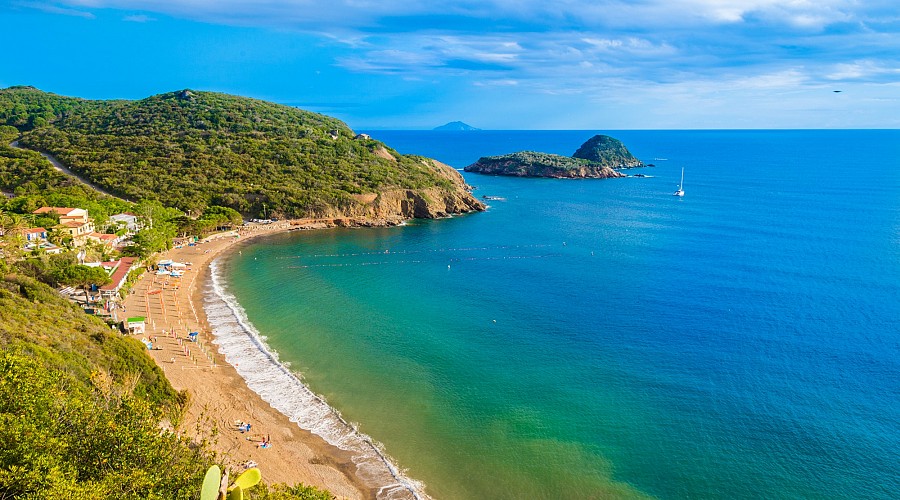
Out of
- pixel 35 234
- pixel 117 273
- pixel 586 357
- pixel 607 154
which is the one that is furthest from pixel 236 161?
pixel 607 154

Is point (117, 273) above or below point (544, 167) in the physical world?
below

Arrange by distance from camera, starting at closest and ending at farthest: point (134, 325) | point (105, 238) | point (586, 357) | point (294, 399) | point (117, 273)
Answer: point (294, 399)
point (586, 357)
point (134, 325)
point (117, 273)
point (105, 238)

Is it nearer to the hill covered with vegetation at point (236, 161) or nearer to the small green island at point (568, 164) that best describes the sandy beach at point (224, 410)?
the hill covered with vegetation at point (236, 161)

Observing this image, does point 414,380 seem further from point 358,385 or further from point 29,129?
point 29,129

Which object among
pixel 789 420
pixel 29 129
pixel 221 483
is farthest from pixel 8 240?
pixel 29 129

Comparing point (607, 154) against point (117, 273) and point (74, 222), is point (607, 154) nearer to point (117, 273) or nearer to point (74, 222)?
point (74, 222)

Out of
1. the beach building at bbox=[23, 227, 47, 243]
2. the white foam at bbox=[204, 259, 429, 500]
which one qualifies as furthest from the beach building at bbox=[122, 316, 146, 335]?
the beach building at bbox=[23, 227, 47, 243]
